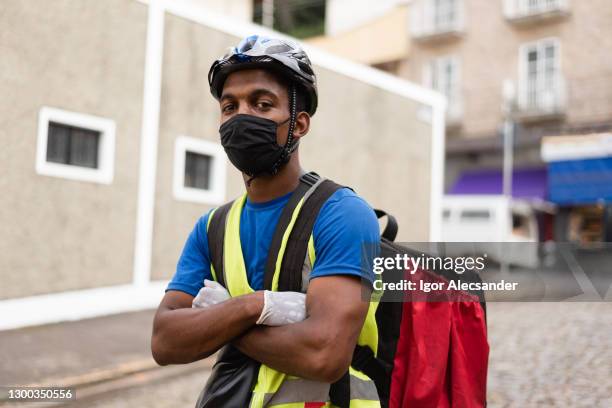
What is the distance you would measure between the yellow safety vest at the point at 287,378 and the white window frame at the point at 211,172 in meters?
9.84

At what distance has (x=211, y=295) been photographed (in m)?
1.95

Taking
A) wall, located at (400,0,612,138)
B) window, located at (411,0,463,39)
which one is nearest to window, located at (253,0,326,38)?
window, located at (411,0,463,39)

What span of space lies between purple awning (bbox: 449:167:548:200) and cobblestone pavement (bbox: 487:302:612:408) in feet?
36.4

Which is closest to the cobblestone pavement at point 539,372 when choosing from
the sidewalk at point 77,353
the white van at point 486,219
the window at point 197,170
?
the sidewalk at point 77,353

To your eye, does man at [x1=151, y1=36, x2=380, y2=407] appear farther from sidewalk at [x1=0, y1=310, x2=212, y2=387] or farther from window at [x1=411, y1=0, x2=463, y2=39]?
window at [x1=411, y1=0, x2=463, y2=39]

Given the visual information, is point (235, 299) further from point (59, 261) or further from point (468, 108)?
point (468, 108)

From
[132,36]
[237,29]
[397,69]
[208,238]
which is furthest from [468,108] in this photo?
[208,238]

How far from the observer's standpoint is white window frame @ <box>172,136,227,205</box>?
11969 mm

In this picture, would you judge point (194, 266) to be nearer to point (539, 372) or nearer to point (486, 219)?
point (539, 372)

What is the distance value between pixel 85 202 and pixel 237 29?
4659mm

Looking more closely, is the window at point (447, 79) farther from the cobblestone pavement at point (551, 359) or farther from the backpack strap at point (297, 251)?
the backpack strap at point (297, 251)

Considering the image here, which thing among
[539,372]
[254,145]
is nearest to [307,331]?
[254,145]

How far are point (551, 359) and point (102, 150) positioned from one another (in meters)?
7.04

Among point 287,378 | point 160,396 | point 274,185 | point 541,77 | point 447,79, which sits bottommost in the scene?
point 160,396
